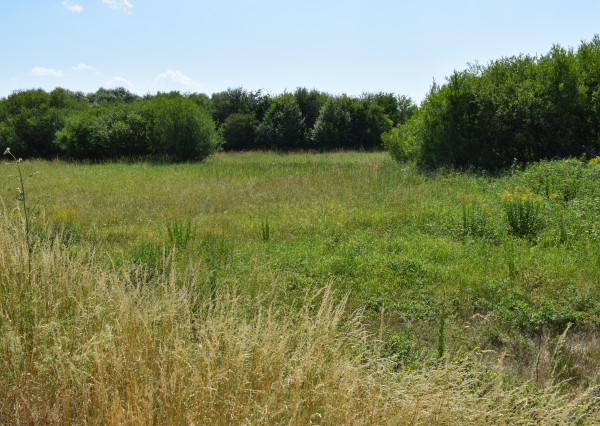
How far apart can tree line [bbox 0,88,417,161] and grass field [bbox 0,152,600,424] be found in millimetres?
13613

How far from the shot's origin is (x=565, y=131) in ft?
51.2

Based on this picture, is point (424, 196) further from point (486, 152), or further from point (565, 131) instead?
point (565, 131)

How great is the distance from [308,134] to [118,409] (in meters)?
35.5

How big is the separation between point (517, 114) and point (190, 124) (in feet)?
59.8

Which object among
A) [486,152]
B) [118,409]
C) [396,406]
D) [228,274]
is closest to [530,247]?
[228,274]

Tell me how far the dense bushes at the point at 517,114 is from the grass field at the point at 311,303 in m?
3.39

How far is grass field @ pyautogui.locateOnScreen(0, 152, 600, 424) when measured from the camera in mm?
2760

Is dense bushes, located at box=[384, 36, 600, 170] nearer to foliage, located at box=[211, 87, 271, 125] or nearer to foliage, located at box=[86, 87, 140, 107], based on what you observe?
foliage, located at box=[211, 87, 271, 125]

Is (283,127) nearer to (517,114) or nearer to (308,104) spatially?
→ (308,104)

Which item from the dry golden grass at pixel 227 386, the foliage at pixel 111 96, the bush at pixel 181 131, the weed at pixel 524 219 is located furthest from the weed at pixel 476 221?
the foliage at pixel 111 96

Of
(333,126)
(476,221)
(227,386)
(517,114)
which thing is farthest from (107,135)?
(227,386)

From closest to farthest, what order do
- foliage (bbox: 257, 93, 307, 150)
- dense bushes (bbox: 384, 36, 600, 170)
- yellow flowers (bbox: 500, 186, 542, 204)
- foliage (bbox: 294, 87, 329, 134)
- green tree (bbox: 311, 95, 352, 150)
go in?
yellow flowers (bbox: 500, 186, 542, 204) < dense bushes (bbox: 384, 36, 600, 170) < green tree (bbox: 311, 95, 352, 150) < foliage (bbox: 257, 93, 307, 150) < foliage (bbox: 294, 87, 329, 134)

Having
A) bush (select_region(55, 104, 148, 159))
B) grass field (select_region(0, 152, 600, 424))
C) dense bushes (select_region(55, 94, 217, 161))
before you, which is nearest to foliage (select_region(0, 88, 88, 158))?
dense bushes (select_region(55, 94, 217, 161))

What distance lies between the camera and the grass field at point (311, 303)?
9.05 feet
